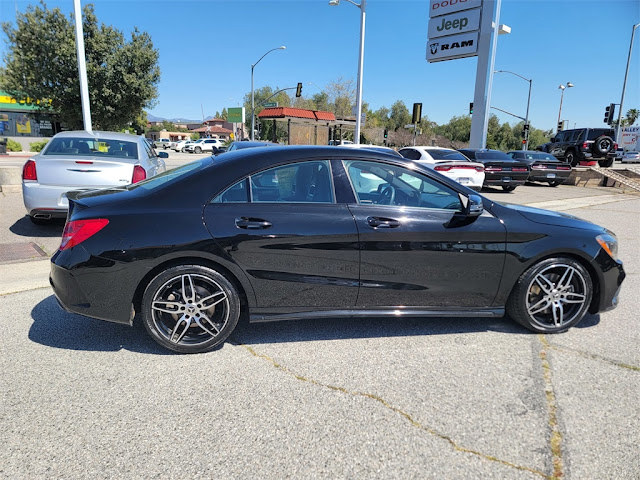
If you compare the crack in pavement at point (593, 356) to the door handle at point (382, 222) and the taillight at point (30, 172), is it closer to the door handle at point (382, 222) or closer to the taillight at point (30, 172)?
the door handle at point (382, 222)

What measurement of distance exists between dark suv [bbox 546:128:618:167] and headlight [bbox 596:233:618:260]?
22389 millimetres

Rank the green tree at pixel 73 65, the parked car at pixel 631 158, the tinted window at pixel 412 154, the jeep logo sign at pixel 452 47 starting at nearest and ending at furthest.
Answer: the tinted window at pixel 412 154
the green tree at pixel 73 65
the jeep logo sign at pixel 452 47
the parked car at pixel 631 158

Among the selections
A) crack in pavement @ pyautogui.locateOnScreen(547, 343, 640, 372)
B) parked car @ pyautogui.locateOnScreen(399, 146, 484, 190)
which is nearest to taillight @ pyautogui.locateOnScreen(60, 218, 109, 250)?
crack in pavement @ pyautogui.locateOnScreen(547, 343, 640, 372)

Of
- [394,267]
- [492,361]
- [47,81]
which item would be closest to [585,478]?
[492,361]

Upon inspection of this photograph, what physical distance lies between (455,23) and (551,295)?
79.9 ft

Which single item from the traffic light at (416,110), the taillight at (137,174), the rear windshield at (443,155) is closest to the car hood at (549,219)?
the taillight at (137,174)

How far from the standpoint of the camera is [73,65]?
65.6 ft

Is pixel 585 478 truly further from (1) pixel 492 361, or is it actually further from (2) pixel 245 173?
(2) pixel 245 173

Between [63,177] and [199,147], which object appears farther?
[199,147]

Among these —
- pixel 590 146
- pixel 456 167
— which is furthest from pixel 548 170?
pixel 590 146

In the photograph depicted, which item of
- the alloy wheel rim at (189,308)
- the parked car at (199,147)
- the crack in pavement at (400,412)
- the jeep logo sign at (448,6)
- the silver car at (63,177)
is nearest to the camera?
the crack in pavement at (400,412)

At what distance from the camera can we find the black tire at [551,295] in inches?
134

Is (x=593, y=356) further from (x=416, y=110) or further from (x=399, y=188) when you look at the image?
(x=416, y=110)

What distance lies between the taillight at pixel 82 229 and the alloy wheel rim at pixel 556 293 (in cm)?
334
